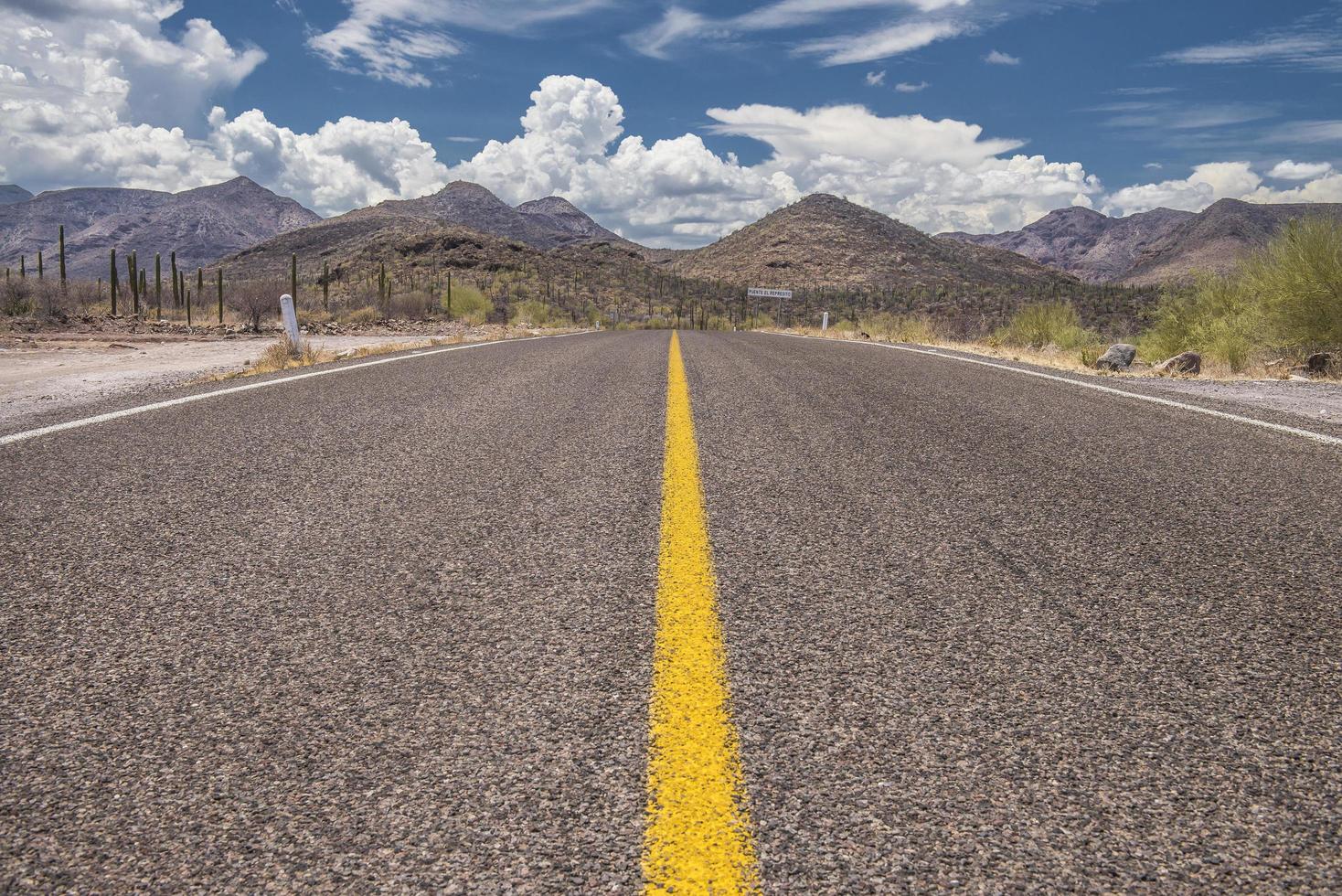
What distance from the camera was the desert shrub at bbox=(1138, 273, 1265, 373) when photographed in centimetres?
1218

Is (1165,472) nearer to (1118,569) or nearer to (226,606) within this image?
(1118,569)

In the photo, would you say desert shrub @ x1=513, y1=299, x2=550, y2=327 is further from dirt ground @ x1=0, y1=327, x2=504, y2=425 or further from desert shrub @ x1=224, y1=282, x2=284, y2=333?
dirt ground @ x1=0, y1=327, x2=504, y2=425

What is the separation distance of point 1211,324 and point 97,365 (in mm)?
21459

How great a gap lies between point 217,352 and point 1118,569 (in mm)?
21036

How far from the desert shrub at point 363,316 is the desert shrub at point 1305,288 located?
33204mm

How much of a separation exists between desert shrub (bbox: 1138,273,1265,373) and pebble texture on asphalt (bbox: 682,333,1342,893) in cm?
1012

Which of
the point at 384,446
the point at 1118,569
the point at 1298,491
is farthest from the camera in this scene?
the point at 384,446

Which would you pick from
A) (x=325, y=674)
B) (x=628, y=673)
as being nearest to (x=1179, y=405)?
(x=628, y=673)

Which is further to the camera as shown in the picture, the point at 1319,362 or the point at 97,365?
the point at 97,365

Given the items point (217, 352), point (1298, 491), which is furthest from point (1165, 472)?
point (217, 352)

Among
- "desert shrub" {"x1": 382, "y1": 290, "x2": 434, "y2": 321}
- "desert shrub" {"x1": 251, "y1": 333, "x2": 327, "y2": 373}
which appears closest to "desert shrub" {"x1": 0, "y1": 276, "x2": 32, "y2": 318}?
"desert shrub" {"x1": 382, "y1": 290, "x2": 434, "y2": 321}

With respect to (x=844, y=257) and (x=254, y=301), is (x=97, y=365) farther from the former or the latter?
(x=844, y=257)

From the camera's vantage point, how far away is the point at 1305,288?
1129 cm

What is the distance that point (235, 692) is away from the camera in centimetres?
171
